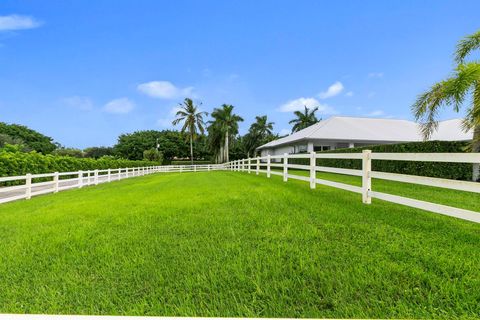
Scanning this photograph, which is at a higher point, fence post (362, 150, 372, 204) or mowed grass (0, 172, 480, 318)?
fence post (362, 150, 372, 204)

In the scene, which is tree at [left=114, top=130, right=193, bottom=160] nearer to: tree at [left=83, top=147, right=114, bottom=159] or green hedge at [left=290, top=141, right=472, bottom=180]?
tree at [left=83, top=147, right=114, bottom=159]

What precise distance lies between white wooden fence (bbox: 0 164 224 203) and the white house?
52.5ft

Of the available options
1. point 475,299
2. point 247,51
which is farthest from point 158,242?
point 247,51

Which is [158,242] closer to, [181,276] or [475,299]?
[181,276]

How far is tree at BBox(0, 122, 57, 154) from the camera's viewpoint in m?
59.4

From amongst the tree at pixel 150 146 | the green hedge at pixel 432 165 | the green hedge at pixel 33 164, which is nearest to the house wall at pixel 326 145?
the green hedge at pixel 432 165

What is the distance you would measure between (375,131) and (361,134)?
2.73 metres

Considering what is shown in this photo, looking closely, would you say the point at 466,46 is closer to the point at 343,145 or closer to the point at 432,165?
the point at 432,165

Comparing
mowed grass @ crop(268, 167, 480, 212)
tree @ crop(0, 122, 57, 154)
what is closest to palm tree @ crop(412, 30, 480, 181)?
mowed grass @ crop(268, 167, 480, 212)

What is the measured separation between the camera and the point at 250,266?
2.80m

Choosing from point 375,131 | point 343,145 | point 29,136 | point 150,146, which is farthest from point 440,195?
point 29,136

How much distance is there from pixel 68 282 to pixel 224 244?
1596mm

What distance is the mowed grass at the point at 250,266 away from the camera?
7.42 ft

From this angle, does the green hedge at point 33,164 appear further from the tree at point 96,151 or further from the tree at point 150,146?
the tree at point 96,151
